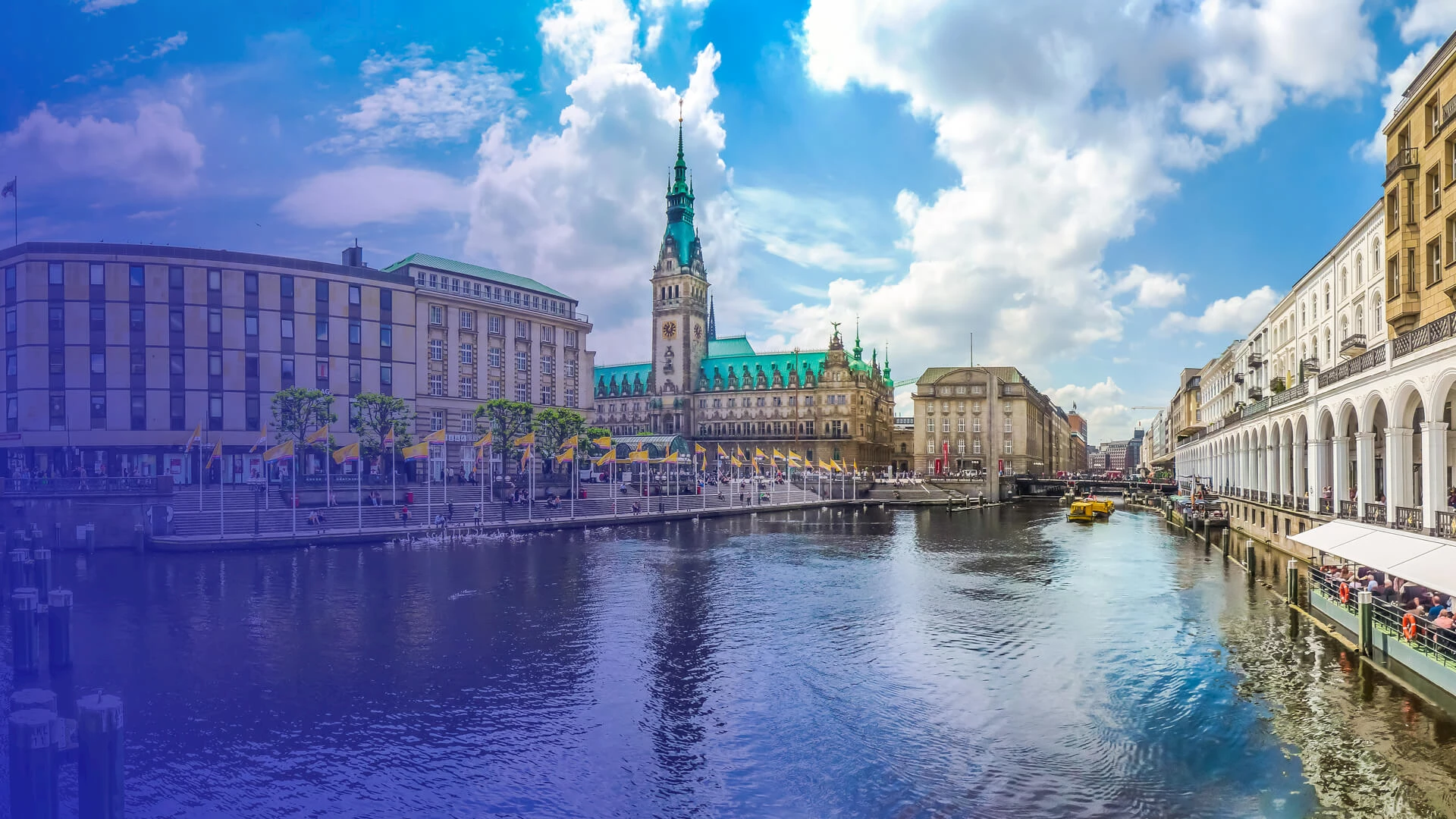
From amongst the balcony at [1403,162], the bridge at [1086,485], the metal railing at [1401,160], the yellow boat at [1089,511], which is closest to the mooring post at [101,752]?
the balcony at [1403,162]

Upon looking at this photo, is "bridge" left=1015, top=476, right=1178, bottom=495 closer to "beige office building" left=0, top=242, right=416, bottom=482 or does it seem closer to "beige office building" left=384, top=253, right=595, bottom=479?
"beige office building" left=384, top=253, right=595, bottom=479

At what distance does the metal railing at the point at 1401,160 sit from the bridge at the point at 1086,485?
4270 inches

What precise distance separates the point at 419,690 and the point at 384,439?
55.8m

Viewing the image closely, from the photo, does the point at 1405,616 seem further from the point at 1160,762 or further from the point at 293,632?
the point at 293,632

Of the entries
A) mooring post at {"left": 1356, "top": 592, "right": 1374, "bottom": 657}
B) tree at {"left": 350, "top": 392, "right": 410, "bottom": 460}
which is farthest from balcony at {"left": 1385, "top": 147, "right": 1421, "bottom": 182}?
tree at {"left": 350, "top": 392, "right": 410, "bottom": 460}

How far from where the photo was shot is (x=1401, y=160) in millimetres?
42844

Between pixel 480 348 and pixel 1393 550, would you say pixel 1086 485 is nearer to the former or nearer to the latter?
pixel 480 348

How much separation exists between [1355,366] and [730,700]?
3542 cm

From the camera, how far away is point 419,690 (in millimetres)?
26656

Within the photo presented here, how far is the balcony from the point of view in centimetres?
4156

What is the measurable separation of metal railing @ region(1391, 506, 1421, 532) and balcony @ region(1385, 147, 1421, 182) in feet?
58.4

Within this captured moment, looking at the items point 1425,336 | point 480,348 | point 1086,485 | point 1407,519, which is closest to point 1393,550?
point 1407,519

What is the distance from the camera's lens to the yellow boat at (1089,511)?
105 meters

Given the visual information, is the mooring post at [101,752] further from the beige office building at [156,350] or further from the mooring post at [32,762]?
the beige office building at [156,350]
